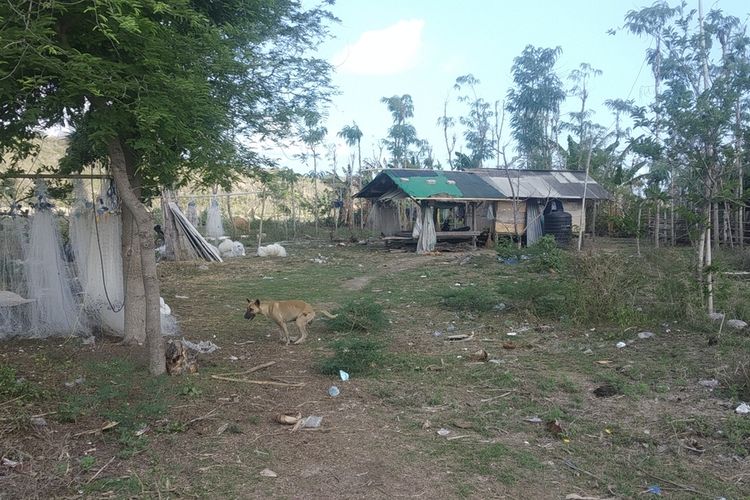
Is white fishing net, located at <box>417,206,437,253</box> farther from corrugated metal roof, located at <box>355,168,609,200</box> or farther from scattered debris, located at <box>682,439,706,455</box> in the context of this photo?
scattered debris, located at <box>682,439,706,455</box>

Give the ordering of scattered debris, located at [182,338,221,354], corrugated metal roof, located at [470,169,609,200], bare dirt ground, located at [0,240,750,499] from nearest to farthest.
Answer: bare dirt ground, located at [0,240,750,499] < scattered debris, located at [182,338,221,354] < corrugated metal roof, located at [470,169,609,200]

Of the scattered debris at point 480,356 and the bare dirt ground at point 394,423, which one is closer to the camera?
the bare dirt ground at point 394,423

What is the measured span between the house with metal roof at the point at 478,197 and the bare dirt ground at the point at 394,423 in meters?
13.7

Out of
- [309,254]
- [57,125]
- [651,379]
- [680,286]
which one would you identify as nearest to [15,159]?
[57,125]

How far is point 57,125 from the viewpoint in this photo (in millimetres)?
6395

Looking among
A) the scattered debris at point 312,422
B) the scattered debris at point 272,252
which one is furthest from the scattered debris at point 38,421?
the scattered debris at point 272,252

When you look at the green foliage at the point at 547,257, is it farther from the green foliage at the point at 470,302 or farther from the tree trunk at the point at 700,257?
the tree trunk at the point at 700,257

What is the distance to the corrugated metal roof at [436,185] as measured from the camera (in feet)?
69.6

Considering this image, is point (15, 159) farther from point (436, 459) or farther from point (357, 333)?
point (436, 459)

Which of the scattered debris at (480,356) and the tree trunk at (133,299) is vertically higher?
the tree trunk at (133,299)

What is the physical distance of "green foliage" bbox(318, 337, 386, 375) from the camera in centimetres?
609

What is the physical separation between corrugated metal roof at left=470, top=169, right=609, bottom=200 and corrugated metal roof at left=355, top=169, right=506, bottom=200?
0.63 meters

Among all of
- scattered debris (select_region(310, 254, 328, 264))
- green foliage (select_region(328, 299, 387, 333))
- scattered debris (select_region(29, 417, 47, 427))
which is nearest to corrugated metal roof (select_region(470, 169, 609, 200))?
scattered debris (select_region(310, 254, 328, 264))

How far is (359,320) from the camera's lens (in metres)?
8.17
